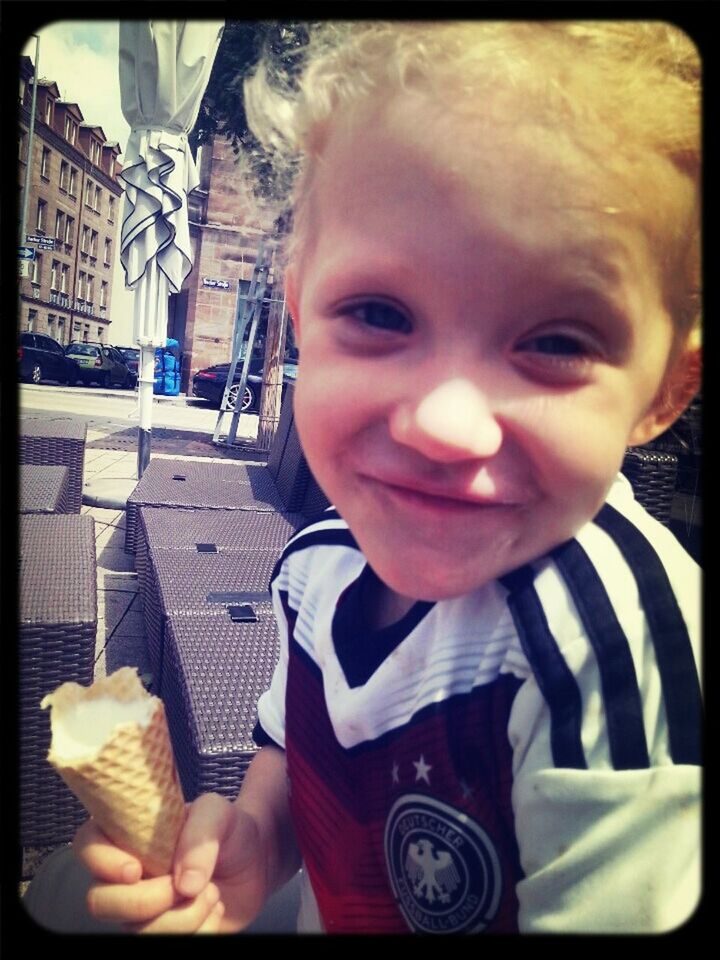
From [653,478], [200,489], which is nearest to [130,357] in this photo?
[200,489]

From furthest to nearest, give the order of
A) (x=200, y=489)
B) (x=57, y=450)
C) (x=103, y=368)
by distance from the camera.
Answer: (x=103, y=368)
(x=57, y=450)
(x=200, y=489)

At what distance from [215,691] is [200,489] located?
1.72m

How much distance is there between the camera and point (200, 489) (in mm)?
2795

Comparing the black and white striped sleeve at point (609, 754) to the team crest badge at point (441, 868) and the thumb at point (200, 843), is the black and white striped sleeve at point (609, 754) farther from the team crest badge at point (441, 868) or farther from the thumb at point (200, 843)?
the thumb at point (200, 843)

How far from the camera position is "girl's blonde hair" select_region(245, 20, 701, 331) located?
16.7 inches

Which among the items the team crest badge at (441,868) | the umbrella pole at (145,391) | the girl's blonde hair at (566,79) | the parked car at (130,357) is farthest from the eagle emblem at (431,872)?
the parked car at (130,357)

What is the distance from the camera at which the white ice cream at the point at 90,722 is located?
56 cm

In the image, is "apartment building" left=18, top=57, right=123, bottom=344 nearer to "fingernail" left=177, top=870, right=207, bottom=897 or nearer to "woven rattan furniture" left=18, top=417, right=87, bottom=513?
"woven rattan furniture" left=18, top=417, right=87, bottom=513

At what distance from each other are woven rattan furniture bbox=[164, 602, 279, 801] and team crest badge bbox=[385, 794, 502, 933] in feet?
1.75

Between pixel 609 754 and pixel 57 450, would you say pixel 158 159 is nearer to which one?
pixel 57 450

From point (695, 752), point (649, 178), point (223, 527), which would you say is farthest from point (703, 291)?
point (223, 527)

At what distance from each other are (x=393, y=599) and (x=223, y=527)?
5.27 ft

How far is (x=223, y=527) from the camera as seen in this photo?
2182 millimetres

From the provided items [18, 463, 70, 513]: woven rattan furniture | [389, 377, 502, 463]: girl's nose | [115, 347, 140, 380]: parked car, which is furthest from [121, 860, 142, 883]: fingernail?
[115, 347, 140, 380]: parked car
